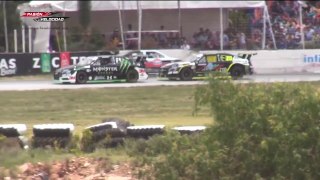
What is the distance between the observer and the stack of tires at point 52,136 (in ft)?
34.8

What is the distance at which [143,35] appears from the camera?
44.3m

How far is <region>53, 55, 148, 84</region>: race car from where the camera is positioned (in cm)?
3191

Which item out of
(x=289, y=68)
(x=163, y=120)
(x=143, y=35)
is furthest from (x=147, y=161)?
(x=143, y=35)

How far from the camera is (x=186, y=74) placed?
32.1 m

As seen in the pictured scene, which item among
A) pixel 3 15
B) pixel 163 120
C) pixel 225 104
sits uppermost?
pixel 3 15

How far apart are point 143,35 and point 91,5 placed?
4212mm

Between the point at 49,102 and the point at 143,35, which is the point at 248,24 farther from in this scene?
the point at 49,102

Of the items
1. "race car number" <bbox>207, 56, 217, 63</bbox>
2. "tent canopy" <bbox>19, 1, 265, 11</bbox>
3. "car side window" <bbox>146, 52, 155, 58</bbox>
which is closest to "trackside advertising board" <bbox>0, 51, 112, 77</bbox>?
"car side window" <bbox>146, 52, 155, 58</bbox>

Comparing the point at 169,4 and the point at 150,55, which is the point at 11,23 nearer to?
the point at 150,55

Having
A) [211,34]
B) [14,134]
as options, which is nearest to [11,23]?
[211,34]

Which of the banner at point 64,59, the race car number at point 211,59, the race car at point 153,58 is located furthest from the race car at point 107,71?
the race car at point 153,58

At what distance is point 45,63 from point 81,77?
4665mm

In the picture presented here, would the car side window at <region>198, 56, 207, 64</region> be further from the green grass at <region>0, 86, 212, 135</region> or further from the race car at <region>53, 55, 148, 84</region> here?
the green grass at <region>0, 86, 212, 135</region>

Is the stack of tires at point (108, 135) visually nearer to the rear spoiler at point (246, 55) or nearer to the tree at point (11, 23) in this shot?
the rear spoiler at point (246, 55)
